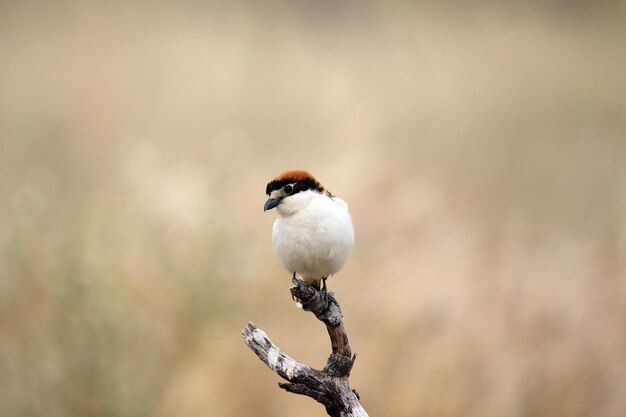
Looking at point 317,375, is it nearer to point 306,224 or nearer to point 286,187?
point 306,224

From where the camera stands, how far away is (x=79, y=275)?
142 inches

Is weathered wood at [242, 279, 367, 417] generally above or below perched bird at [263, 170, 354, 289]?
below

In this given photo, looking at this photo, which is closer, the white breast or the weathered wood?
the weathered wood

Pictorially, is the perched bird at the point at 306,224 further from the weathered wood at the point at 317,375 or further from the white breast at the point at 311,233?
the weathered wood at the point at 317,375

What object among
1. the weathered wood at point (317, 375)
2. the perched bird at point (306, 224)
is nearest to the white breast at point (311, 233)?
the perched bird at point (306, 224)

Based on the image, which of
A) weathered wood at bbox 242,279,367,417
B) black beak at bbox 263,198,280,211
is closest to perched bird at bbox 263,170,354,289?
black beak at bbox 263,198,280,211

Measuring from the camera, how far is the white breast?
252 cm

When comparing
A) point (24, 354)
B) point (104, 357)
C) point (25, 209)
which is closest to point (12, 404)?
point (24, 354)

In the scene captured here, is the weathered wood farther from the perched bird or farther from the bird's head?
the bird's head

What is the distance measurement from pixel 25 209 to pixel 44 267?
300 mm

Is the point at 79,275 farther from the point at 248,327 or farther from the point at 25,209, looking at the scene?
the point at 248,327

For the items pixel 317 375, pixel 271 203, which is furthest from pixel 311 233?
pixel 317 375

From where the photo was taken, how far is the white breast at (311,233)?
2.52 m

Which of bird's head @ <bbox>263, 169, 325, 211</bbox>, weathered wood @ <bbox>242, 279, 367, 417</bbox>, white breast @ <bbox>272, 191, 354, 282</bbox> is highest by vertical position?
bird's head @ <bbox>263, 169, 325, 211</bbox>
